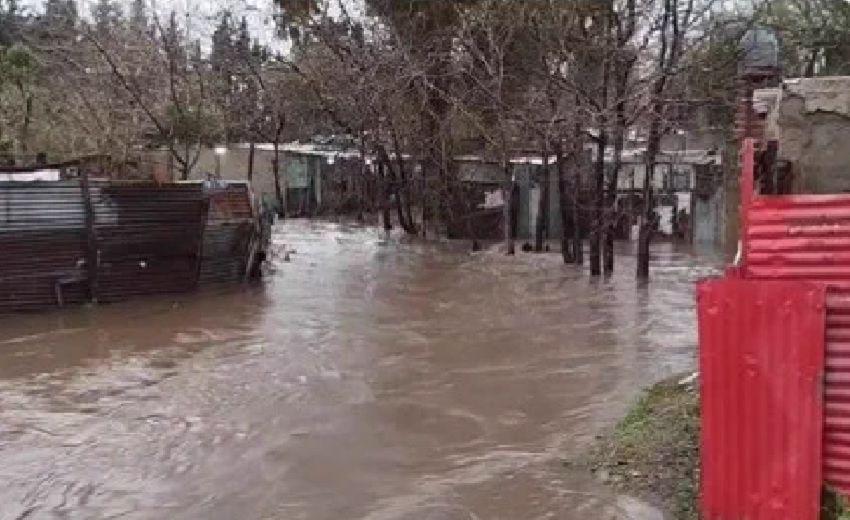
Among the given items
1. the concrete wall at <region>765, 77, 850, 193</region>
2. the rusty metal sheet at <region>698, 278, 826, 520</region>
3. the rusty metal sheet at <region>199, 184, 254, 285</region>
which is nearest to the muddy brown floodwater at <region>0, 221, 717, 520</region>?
the rusty metal sheet at <region>199, 184, 254, 285</region>

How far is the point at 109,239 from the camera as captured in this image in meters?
13.9

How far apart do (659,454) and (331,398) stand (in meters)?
3.78

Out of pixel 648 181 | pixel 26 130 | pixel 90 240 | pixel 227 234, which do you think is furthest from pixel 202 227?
pixel 648 181

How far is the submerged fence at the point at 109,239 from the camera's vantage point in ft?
42.8

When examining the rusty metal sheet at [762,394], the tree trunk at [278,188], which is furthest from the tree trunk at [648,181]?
the tree trunk at [278,188]

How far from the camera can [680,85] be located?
17000mm

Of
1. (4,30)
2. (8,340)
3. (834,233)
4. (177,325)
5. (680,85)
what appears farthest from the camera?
(4,30)

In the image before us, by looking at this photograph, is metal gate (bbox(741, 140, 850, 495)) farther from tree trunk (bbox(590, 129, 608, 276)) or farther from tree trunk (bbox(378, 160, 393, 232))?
tree trunk (bbox(378, 160, 393, 232))

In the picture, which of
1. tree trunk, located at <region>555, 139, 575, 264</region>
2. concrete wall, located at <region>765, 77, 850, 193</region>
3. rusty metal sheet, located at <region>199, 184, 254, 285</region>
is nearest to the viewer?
concrete wall, located at <region>765, 77, 850, 193</region>

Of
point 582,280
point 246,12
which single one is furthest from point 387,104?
point 582,280

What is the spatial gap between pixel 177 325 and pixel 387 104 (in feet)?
37.5

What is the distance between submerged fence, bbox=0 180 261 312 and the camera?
13031mm

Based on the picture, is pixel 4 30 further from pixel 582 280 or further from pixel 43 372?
pixel 43 372

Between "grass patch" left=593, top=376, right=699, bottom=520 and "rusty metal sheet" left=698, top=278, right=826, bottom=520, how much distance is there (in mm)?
497
